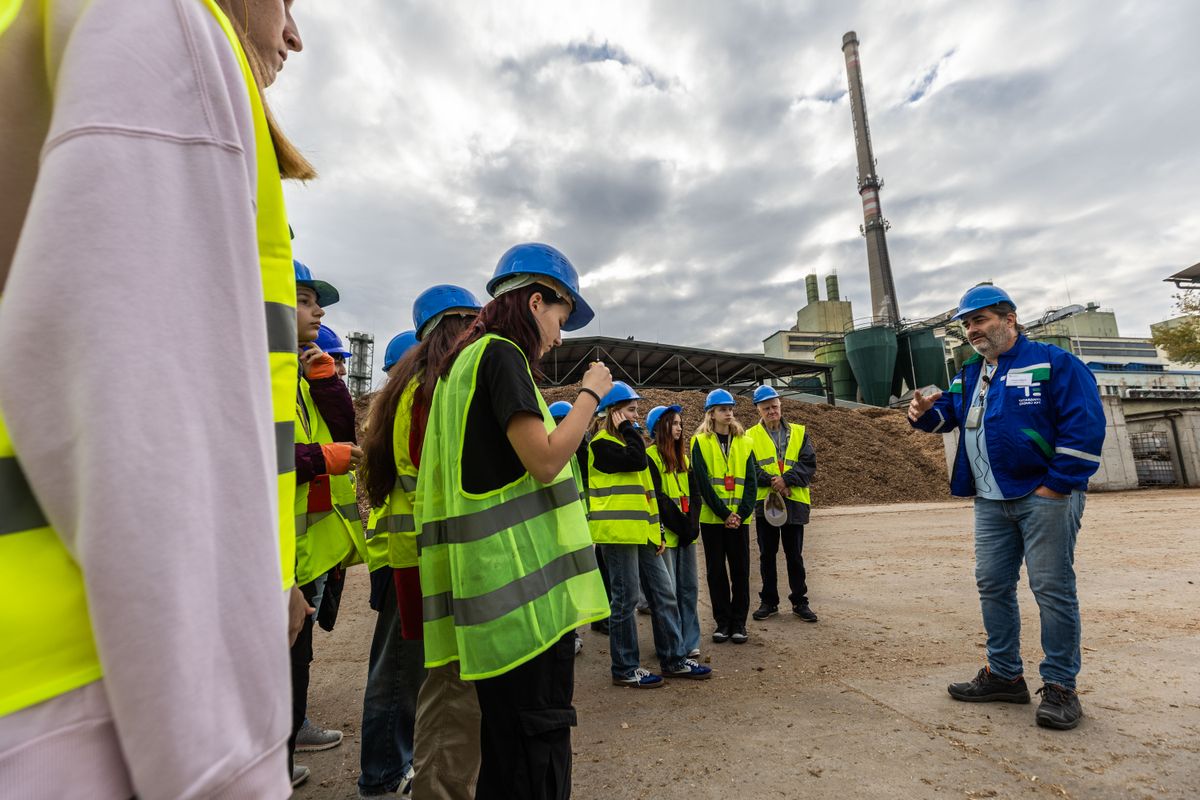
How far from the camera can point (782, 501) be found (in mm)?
6113

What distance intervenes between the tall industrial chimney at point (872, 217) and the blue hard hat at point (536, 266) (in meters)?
43.8

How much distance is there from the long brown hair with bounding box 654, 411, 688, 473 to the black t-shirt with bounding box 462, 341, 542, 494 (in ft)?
11.2

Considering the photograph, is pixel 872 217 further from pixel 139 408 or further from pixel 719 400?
pixel 139 408

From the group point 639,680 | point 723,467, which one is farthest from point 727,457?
point 639,680

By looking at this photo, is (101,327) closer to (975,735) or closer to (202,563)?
(202,563)

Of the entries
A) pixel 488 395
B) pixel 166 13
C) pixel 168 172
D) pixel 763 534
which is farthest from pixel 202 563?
pixel 763 534

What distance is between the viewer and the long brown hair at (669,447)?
5.15m

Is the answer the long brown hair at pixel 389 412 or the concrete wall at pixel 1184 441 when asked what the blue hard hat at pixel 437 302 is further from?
the concrete wall at pixel 1184 441

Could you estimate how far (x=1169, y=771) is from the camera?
105 inches

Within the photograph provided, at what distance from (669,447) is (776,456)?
1.83 meters

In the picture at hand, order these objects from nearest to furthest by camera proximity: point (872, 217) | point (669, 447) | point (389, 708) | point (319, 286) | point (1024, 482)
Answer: point (389, 708), point (319, 286), point (1024, 482), point (669, 447), point (872, 217)

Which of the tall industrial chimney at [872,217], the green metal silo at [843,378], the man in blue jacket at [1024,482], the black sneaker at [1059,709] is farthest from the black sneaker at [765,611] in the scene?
the tall industrial chimney at [872,217]

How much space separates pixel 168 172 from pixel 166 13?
186mm

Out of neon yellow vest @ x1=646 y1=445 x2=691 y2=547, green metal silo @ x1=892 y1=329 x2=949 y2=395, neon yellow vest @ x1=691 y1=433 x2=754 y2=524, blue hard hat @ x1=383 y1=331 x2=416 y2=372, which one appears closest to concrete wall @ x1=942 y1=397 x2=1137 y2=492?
green metal silo @ x1=892 y1=329 x2=949 y2=395
